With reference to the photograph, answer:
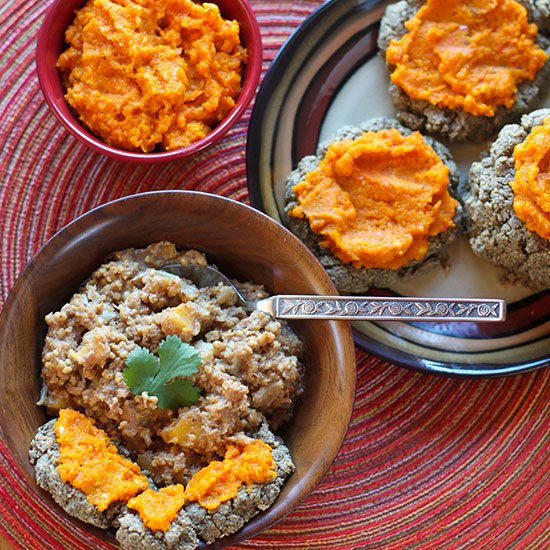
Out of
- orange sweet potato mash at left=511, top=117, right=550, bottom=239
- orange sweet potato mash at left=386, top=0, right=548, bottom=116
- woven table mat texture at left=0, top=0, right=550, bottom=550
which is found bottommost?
woven table mat texture at left=0, top=0, right=550, bottom=550

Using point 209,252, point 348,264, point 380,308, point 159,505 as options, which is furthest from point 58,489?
point 348,264

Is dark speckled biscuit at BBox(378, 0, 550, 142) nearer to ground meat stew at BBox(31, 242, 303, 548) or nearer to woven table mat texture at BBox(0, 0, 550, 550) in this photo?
woven table mat texture at BBox(0, 0, 550, 550)

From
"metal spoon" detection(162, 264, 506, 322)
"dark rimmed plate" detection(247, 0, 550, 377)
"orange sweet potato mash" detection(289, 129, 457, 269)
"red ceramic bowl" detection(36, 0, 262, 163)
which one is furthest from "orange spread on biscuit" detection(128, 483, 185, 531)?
"red ceramic bowl" detection(36, 0, 262, 163)

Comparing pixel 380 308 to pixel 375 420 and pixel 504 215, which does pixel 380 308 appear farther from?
pixel 375 420

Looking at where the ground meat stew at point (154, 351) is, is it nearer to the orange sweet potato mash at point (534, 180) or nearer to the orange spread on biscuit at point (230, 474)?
the orange spread on biscuit at point (230, 474)

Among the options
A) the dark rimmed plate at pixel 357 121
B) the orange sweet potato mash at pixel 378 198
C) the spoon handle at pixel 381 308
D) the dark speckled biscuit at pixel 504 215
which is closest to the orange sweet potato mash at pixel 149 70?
the dark rimmed plate at pixel 357 121

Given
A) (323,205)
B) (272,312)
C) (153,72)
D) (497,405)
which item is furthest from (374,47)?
(497,405)
